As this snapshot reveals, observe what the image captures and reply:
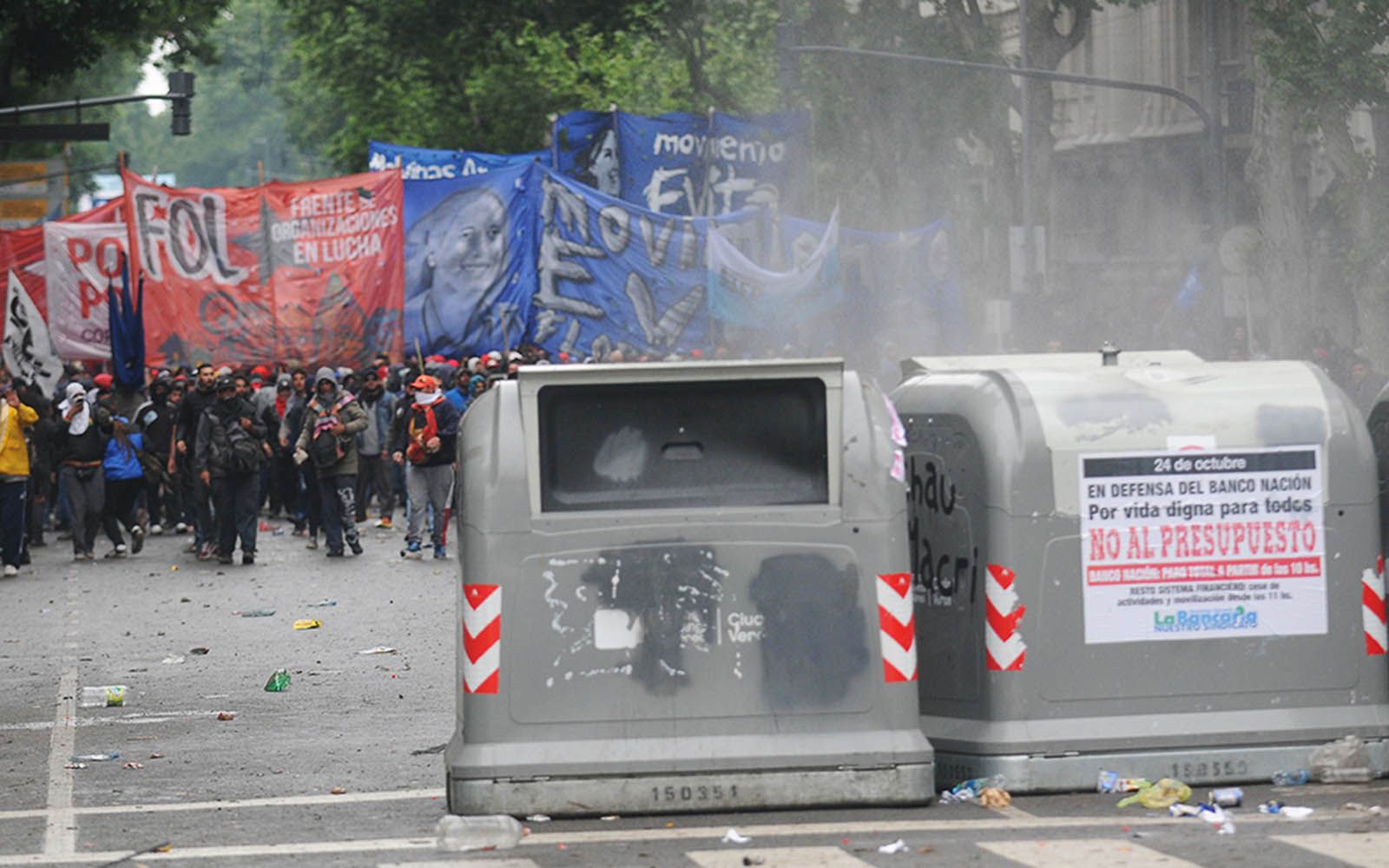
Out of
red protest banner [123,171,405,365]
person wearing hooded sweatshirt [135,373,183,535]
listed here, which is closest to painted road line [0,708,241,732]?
person wearing hooded sweatshirt [135,373,183,535]

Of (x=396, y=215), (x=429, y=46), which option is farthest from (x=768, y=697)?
(x=429, y=46)

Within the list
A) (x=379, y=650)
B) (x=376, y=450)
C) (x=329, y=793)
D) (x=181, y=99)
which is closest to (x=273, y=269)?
(x=376, y=450)

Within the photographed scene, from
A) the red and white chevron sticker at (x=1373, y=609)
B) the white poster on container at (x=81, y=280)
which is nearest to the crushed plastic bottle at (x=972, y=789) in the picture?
the red and white chevron sticker at (x=1373, y=609)

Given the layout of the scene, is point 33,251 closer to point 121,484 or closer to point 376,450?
point 376,450

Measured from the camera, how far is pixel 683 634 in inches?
340

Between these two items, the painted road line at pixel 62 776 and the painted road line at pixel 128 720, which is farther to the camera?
the painted road line at pixel 128 720

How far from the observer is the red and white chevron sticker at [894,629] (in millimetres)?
8688

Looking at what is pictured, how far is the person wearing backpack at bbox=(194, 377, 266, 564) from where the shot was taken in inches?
877

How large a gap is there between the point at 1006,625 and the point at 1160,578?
63cm

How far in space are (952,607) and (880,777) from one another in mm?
962

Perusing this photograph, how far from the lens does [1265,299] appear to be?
34844 millimetres

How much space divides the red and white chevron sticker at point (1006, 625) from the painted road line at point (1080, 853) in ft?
3.44

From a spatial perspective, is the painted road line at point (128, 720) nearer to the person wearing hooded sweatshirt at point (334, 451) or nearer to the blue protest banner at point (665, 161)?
the person wearing hooded sweatshirt at point (334, 451)

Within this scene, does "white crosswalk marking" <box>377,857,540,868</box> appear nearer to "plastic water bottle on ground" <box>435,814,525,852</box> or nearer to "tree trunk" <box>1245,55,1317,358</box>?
"plastic water bottle on ground" <box>435,814,525,852</box>
